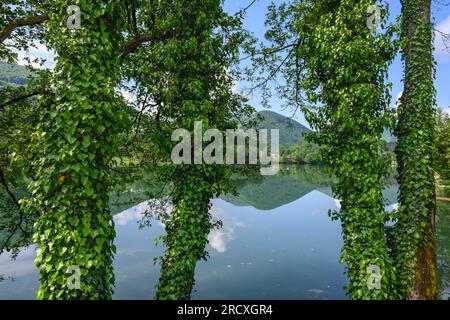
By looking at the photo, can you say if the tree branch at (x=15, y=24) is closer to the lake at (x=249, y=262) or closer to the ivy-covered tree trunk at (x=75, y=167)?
the ivy-covered tree trunk at (x=75, y=167)

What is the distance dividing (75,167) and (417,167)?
292 inches

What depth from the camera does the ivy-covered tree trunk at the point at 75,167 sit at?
14.5 ft

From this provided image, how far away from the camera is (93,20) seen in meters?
4.82

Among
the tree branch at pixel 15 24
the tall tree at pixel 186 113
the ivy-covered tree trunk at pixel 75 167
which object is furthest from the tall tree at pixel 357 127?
the tree branch at pixel 15 24

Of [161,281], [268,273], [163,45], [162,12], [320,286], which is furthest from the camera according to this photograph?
[268,273]

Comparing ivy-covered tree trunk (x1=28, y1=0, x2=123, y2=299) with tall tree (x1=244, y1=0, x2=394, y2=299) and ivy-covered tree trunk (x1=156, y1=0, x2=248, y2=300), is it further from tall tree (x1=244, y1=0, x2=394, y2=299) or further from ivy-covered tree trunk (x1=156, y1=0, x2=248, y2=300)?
tall tree (x1=244, y1=0, x2=394, y2=299)

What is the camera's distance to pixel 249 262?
672 inches

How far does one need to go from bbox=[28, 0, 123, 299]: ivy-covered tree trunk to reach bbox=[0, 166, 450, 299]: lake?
5.31 meters

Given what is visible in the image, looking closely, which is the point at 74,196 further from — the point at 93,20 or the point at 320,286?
the point at 320,286

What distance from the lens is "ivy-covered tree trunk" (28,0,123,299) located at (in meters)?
4.43

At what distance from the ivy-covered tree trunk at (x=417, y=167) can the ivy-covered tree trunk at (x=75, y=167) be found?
666 cm

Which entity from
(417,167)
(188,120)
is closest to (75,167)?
(188,120)

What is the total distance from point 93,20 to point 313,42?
18.7 ft
